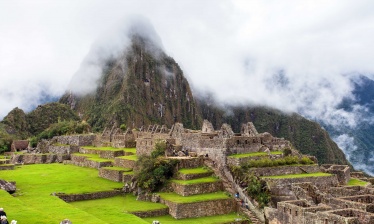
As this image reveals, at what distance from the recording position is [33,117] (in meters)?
78.1

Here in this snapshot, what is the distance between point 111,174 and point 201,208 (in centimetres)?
886

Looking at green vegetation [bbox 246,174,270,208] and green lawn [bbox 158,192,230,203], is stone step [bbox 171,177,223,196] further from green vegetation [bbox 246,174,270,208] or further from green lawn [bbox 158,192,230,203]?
green vegetation [bbox 246,174,270,208]

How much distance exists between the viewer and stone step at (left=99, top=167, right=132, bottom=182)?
28391 mm

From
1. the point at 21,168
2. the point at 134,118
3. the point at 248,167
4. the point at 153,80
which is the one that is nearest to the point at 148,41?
the point at 153,80

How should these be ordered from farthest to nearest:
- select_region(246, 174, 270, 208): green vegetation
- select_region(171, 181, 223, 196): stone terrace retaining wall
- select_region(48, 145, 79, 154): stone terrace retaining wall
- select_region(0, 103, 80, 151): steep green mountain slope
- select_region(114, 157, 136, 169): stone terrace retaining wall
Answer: select_region(0, 103, 80, 151): steep green mountain slope < select_region(48, 145, 79, 154): stone terrace retaining wall < select_region(114, 157, 136, 169): stone terrace retaining wall < select_region(171, 181, 223, 196): stone terrace retaining wall < select_region(246, 174, 270, 208): green vegetation

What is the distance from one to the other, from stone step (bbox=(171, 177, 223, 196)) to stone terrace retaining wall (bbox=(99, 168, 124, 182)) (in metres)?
4.90

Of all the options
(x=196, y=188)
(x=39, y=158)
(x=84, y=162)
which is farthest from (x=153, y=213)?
(x=39, y=158)

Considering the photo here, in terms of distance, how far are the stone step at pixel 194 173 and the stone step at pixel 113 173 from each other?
4904 millimetres

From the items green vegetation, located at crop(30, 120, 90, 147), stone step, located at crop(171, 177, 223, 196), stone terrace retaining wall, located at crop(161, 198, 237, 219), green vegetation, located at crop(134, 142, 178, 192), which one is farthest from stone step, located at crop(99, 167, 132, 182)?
green vegetation, located at crop(30, 120, 90, 147)

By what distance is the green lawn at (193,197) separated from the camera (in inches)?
896

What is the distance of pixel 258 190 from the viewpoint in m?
23.1

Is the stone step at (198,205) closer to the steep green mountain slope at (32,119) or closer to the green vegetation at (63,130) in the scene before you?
the green vegetation at (63,130)

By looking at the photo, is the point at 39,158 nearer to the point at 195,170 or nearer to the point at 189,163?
the point at 189,163

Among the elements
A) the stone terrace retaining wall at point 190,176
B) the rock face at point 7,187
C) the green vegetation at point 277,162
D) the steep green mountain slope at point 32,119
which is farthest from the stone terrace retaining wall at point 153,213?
the steep green mountain slope at point 32,119
